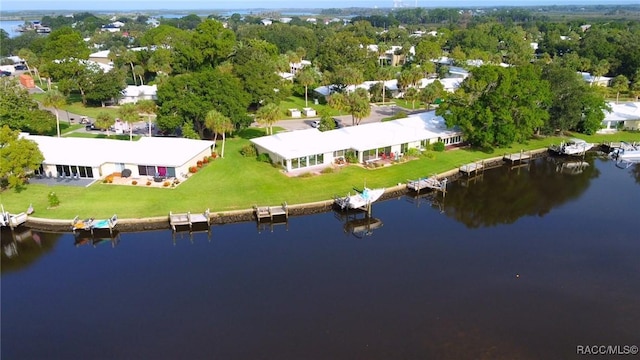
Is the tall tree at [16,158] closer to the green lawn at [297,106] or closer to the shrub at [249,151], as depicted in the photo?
the shrub at [249,151]

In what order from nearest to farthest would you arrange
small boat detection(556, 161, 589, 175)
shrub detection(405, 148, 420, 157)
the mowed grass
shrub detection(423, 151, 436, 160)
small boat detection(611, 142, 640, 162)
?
the mowed grass, small boat detection(556, 161, 589, 175), shrub detection(423, 151, 436, 160), shrub detection(405, 148, 420, 157), small boat detection(611, 142, 640, 162)

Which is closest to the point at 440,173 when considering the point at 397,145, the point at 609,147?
the point at 397,145

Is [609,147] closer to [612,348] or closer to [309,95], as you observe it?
[612,348]

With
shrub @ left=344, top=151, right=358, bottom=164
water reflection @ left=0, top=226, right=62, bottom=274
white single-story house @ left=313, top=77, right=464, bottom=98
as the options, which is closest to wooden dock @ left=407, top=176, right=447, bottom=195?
shrub @ left=344, top=151, right=358, bottom=164

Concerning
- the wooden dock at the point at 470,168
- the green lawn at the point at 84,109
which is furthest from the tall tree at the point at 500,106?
the green lawn at the point at 84,109

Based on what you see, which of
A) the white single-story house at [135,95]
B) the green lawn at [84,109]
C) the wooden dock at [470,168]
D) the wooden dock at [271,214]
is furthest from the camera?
the white single-story house at [135,95]

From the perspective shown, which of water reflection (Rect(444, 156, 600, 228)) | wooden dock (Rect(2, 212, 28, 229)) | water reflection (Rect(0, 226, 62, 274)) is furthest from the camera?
water reflection (Rect(444, 156, 600, 228))

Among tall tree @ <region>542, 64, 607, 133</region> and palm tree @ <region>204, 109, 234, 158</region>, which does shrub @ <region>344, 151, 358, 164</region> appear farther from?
tall tree @ <region>542, 64, 607, 133</region>

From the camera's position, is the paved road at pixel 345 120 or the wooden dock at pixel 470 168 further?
the paved road at pixel 345 120
